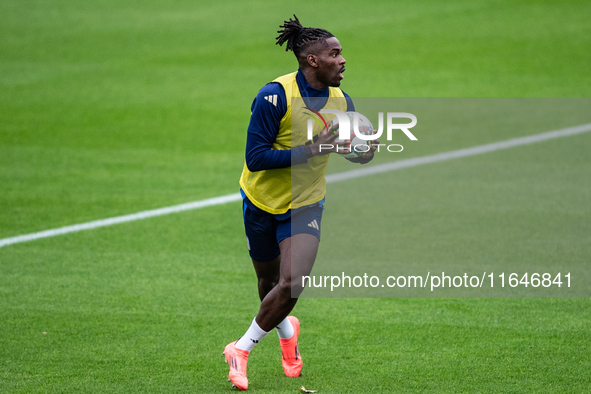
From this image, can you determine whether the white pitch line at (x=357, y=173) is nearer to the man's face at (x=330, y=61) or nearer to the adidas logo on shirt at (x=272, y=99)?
the adidas logo on shirt at (x=272, y=99)

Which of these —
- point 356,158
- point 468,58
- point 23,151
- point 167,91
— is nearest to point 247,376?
point 356,158

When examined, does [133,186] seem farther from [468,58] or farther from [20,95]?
[468,58]

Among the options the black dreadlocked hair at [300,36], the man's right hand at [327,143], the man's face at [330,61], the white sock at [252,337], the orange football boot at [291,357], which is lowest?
the orange football boot at [291,357]

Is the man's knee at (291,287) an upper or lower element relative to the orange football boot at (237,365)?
upper

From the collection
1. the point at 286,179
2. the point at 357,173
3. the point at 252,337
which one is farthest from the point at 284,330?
the point at 357,173

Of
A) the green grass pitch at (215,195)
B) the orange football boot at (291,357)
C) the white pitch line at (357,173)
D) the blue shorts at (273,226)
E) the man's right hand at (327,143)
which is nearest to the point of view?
the man's right hand at (327,143)

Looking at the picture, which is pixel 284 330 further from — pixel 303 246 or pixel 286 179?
pixel 286 179

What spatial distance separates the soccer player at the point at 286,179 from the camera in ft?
17.8

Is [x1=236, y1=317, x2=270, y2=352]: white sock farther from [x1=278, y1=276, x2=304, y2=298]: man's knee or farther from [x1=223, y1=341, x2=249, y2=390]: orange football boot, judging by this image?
[x1=278, y1=276, x2=304, y2=298]: man's knee

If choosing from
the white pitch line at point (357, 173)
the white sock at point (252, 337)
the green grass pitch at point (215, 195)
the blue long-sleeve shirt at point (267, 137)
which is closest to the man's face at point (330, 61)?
the blue long-sleeve shirt at point (267, 137)

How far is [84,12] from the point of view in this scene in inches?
988

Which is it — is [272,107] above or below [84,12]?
below

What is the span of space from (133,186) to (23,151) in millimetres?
3102

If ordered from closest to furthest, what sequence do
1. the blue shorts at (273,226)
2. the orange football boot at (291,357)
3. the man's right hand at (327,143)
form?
the man's right hand at (327,143) < the blue shorts at (273,226) < the orange football boot at (291,357)
